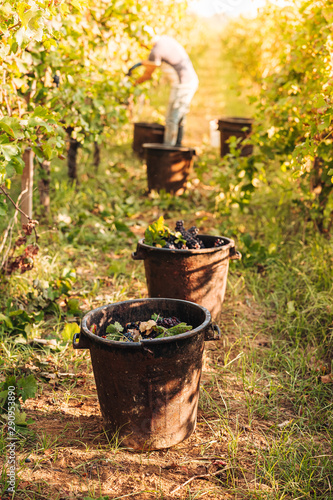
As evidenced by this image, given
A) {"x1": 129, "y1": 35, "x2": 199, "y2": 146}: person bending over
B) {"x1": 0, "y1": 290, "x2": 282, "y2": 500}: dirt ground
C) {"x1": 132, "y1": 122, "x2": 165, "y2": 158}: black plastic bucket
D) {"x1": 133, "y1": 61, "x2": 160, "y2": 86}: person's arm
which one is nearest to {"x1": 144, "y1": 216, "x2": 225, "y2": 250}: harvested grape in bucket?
{"x1": 0, "y1": 290, "x2": 282, "y2": 500}: dirt ground

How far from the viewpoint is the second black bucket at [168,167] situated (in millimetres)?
5406

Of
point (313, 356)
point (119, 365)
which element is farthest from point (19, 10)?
point (313, 356)

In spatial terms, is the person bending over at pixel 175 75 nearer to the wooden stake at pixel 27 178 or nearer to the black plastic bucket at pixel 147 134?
the black plastic bucket at pixel 147 134

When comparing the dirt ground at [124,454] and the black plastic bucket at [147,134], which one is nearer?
the dirt ground at [124,454]

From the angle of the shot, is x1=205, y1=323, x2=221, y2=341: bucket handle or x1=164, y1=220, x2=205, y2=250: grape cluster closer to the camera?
x1=205, y1=323, x2=221, y2=341: bucket handle

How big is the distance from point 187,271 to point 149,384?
104 cm

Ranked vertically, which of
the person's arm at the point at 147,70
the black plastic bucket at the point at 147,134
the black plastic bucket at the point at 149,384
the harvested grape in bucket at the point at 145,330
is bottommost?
the black plastic bucket at the point at 149,384

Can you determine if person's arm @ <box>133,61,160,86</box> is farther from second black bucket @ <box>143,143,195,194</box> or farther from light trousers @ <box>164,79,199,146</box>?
second black bucket @ <box>143,143,195,194</box>

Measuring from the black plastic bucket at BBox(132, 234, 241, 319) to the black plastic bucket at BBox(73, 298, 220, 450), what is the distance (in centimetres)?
73

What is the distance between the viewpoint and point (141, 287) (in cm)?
345

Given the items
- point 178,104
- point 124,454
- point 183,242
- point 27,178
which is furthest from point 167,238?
point 178,104

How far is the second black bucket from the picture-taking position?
541cm

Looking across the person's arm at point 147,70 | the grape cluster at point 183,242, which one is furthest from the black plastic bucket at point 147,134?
the grape cluster at point 183,242

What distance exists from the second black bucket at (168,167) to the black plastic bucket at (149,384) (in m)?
3.59
